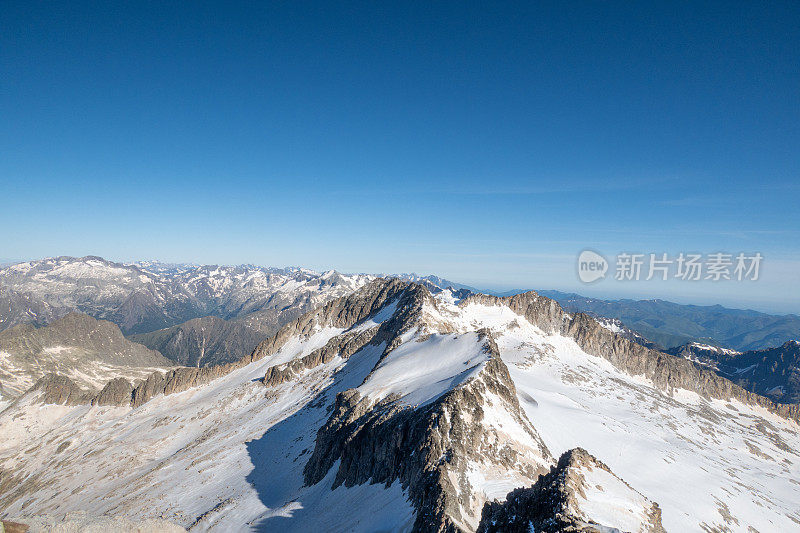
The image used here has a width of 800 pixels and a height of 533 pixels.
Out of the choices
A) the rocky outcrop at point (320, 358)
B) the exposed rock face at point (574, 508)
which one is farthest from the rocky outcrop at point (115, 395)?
the exposed rock face at point (574, 508)

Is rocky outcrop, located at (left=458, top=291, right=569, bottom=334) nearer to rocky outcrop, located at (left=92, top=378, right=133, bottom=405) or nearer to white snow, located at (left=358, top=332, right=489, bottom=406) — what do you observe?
white snow, located at (left=358, top=332, right=489, bottom=406)

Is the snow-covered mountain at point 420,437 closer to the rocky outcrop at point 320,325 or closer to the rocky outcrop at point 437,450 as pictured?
the rocky outcrop at point 437,450

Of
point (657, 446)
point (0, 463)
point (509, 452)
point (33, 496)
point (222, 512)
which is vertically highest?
point (509, 452)

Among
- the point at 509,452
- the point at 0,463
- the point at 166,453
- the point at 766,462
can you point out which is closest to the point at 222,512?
the point at 509,452

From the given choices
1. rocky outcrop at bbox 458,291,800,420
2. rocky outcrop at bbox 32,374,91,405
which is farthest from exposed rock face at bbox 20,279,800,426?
rocky outcrop at bbox 32,374,91,405

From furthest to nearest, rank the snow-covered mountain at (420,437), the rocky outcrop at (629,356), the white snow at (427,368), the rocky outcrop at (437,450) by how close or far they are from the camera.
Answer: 1. the rocky outcrop at (629,356)
2. the white snow at (427,368)
3. the snow-covered mountain at (420,437)
4. the rocky outcrop at (437,450)

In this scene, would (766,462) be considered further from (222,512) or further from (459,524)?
(222,512)
